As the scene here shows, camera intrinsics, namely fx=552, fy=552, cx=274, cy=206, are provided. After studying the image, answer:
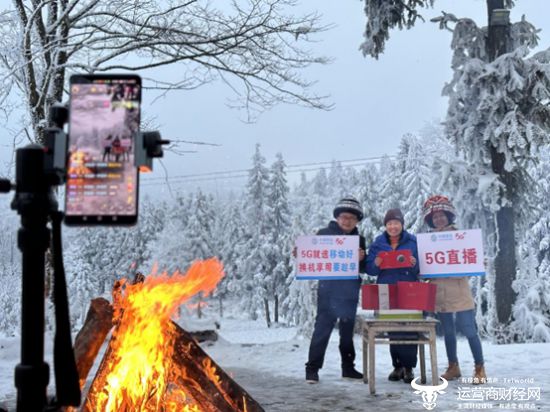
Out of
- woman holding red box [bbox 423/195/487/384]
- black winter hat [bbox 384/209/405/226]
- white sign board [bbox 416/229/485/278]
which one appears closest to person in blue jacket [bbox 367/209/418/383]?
black winter hat [bbox 384/209/405/226]

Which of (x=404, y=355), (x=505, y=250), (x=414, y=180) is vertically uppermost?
(x=414, y=180)

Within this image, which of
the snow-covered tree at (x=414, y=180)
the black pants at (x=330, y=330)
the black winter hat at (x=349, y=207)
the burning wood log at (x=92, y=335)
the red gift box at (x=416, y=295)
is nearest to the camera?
the burning wood log at (x=92, y=335)

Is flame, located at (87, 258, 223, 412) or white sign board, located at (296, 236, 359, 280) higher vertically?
white sign board, located at (296, 236, 359, 280)

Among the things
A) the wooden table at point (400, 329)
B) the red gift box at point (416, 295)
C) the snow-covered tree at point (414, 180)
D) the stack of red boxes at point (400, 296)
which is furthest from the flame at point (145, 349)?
the snow-covered tree at point (414, 180)

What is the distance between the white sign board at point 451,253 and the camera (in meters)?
6.83

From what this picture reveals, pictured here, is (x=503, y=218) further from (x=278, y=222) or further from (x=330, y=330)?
(x=278, y=222)

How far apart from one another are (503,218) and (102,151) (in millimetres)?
11110

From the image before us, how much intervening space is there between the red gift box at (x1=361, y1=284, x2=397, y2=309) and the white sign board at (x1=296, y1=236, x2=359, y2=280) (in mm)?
591

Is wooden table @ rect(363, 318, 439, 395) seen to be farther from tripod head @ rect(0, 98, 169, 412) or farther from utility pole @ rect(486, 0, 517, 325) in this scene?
utility pole @ rect(486, 0, 517, 325)

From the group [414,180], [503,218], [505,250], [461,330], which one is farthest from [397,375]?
[414,180]

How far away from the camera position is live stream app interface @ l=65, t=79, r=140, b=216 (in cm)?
171

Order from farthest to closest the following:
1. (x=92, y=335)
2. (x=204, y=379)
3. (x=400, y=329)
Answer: (x=400, y=329), (x=92, y=335), (x=204, y=379)

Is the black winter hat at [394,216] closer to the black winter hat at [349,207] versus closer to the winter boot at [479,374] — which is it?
the black winter hat at [349,207]

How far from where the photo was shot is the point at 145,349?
4180mm
